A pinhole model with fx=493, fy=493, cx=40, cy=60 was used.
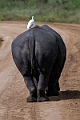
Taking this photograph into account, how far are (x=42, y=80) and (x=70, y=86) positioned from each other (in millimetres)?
1786

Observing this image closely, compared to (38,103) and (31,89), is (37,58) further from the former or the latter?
(38,103)

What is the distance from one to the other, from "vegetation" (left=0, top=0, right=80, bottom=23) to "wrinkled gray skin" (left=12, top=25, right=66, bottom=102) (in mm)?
22786

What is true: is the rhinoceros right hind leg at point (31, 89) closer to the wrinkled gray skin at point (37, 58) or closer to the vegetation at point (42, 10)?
the wrinkled gray skin at point (37, 58)

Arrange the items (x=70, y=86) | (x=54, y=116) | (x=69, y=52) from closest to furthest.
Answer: (x=54, y=116), (x=70, y=86), (x=69, y=52)

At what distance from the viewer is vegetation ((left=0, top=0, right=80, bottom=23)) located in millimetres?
33888

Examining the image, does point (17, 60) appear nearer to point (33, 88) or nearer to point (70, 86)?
point (33, 88)

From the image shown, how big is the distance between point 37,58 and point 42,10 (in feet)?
94.2

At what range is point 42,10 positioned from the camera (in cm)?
3744

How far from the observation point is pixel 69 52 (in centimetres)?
1703

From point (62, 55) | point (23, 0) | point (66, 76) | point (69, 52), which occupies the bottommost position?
point (23, 0)

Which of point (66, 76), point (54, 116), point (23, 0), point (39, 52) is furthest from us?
point (23, 0)

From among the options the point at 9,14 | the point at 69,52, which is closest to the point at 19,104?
the point at 69,52

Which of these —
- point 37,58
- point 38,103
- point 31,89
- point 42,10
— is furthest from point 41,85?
point 42,10

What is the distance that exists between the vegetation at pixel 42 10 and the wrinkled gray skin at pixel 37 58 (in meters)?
22.8
